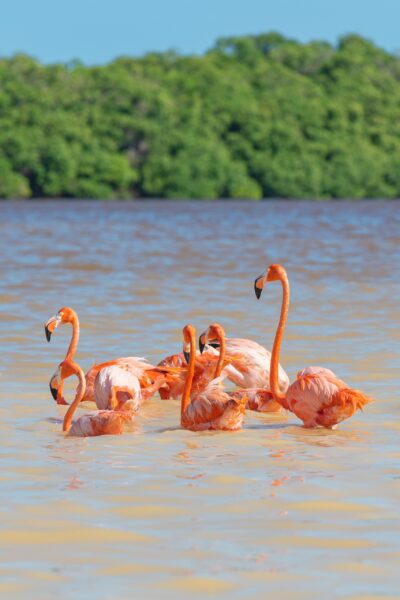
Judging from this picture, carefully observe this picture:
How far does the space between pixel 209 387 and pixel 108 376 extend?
655 mm

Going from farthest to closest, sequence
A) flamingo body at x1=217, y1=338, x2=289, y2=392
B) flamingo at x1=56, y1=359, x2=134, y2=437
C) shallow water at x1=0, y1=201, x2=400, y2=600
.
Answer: flamingo body at x1=217, y1=338, x2=289, y2=392 < flamingo at x1=56, y1=359, x2=134, y2=437 < shallow water at x1=0, y1=201, x2=400, y2=600

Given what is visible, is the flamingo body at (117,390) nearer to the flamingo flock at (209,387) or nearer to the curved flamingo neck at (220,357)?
the flamingo flock at (209,387)

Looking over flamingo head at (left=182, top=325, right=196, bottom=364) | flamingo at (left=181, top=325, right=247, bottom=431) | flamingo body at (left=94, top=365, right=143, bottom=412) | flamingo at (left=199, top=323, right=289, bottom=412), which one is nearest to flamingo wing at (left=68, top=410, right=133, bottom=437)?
flamingo at (left=181, top=325, right=247, bottom=431)

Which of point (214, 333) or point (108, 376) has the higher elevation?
point (214, 333)

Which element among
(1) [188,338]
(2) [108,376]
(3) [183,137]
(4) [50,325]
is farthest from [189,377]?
(3) [183,137]

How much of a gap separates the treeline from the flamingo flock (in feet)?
233

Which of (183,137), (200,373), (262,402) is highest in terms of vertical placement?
(183,137)

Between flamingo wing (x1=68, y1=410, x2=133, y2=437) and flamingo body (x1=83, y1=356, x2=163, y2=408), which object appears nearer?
flamingo wing (x1=68, y1=410, x2=133, y2=437)

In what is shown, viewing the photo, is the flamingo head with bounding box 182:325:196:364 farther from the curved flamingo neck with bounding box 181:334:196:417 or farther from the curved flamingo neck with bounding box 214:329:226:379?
the curved flamingo neck with bounding box 214:329:226:379

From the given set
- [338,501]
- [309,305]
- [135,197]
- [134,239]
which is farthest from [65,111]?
[338,501]

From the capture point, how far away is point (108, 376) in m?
7.58

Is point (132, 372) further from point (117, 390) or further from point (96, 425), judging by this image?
point (96, 425)

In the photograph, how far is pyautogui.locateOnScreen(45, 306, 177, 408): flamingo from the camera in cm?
746

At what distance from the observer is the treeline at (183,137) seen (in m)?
80.7
